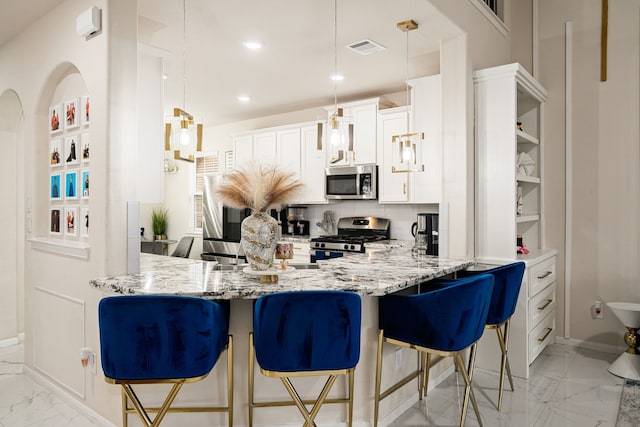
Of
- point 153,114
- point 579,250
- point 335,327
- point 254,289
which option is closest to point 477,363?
point 579,250

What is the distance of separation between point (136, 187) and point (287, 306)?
1.25 m

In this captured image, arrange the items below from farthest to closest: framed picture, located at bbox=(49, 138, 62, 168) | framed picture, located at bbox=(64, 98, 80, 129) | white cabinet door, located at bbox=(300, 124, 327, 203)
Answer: white cabinet door, located at bbox=(300, 124, 327, 203), framed picture, located at bbox=(49, 138, 62, 168), framed picture, located at bbox=(64, 98, 80, 129)

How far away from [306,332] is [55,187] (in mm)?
2250

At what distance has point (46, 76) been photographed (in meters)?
2.94

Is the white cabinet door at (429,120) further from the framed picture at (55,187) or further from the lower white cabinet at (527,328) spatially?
the framed picture at (55,187)

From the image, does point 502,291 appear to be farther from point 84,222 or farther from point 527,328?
point 84,222

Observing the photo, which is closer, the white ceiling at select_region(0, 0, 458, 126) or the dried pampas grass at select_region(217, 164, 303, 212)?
the dried pampas grass at select_region(217, 164, 303, 212)

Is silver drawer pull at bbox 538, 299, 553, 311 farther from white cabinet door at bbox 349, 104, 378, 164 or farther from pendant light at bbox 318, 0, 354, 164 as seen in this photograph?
white cabinet door at bbox 349, 104, 378, 164

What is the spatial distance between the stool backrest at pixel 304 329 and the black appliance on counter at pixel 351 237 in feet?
9.09

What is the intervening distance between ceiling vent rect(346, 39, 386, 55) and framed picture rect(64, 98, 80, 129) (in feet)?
6.96

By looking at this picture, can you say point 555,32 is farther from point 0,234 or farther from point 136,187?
point 0,234

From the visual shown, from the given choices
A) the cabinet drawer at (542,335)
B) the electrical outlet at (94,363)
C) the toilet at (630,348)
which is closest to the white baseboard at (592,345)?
the cabinet drawer at (542,335)

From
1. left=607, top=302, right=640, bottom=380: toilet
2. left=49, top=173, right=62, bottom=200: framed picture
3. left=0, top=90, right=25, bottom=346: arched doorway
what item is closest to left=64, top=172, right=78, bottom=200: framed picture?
left=49, top=173, right=62, bottom=200: framed picture

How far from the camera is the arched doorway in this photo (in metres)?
3.88
